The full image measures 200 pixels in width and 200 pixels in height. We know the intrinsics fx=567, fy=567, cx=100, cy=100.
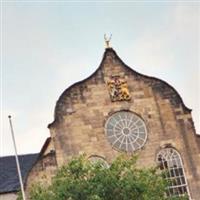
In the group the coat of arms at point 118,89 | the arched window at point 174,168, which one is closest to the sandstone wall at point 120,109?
the coat of arms at point 118,89

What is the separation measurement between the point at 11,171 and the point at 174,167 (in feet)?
38.2

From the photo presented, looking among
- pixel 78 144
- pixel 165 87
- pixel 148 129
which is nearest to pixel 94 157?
pixel 78 144

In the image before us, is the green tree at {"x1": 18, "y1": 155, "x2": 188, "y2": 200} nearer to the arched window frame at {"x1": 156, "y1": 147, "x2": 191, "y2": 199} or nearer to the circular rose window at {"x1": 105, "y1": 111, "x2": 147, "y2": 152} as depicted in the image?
the arched window frame at {"x1": 156, "y1": 147, "x2": 191, "y2": 199}

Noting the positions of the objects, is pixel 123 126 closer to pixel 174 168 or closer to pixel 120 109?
pixel 120 109

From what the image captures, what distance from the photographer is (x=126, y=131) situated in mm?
35188

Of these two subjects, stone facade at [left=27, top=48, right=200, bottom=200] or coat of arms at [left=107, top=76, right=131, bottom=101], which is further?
coat of arms at [left=107, top=76, right=131, bottom=101]

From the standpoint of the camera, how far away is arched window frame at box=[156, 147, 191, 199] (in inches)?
1346

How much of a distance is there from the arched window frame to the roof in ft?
26.9

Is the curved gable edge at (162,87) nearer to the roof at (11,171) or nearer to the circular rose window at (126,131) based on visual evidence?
the circular rose window at (126,131)

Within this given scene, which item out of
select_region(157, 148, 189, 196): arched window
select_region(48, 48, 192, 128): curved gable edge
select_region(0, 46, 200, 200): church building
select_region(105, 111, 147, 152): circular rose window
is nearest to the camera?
select_region(0, 46, 200, 200): church building

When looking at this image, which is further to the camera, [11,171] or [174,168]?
[11,171]

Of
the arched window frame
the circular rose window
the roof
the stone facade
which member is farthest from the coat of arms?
the roof

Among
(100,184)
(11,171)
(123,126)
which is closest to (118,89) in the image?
(123,126)

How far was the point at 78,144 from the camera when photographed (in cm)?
3409
